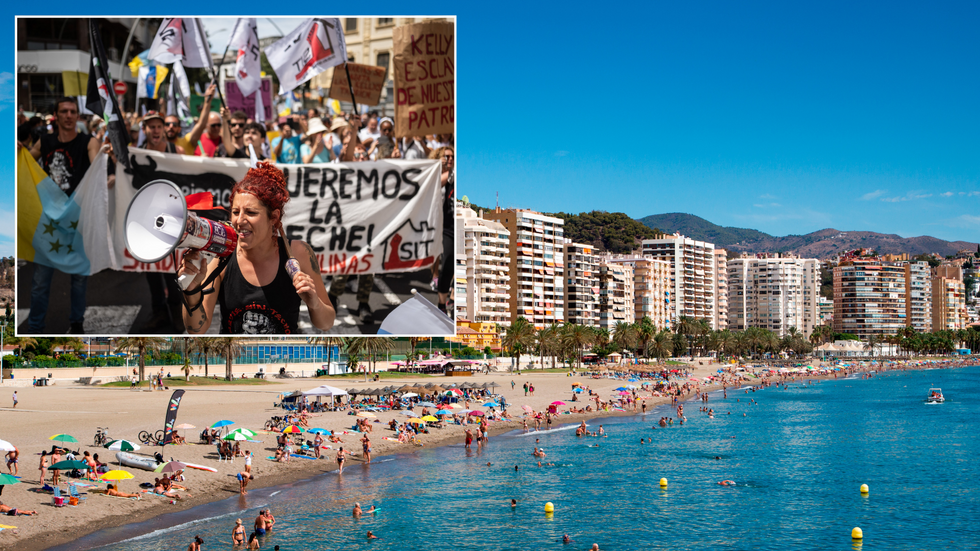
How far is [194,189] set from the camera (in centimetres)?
2938

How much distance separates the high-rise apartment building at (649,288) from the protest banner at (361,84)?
436 ft

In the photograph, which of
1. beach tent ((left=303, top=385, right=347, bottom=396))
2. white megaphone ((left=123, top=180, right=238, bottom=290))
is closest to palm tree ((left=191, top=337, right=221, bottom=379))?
beach tent ((left=303, top=385, right=347, bottom=396))

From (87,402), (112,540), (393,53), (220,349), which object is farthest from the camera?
(220,349)

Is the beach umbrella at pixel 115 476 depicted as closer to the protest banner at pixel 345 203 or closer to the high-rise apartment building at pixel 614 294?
the protest banner at pixel 345 203

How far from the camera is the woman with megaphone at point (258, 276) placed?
1133 inches

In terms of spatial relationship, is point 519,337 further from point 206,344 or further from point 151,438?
point 151,438

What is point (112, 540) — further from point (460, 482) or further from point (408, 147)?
point (408, 147)

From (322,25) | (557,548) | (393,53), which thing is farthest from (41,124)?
(557,548)

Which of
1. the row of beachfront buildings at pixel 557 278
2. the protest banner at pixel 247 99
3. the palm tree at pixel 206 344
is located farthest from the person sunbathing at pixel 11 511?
the row of beachfront buildings at pixel 557 278

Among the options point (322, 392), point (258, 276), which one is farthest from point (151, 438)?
point (322, 392)

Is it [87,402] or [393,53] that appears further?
[87,402]

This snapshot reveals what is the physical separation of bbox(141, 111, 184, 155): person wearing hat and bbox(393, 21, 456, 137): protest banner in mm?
7687

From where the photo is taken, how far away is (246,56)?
30.0 m

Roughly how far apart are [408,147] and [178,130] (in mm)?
7814
